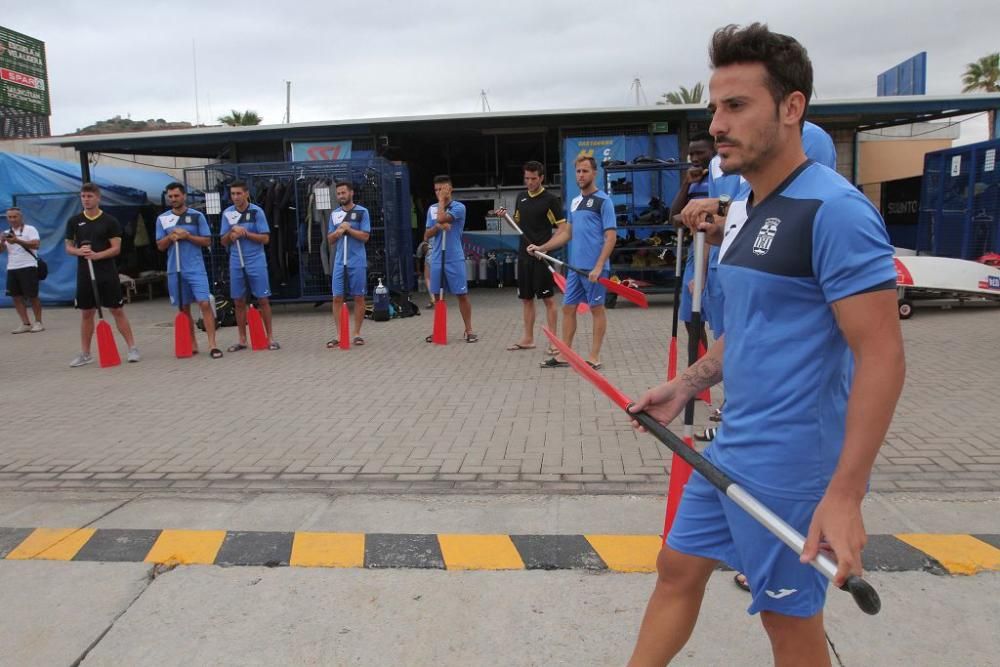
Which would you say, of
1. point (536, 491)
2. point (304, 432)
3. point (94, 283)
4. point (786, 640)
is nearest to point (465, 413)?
point (304, 432)

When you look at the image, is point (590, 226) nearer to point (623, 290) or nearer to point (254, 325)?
point (623, 290)

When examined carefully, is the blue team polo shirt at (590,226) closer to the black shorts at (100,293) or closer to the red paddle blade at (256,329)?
the red paddle blade at (256,329)

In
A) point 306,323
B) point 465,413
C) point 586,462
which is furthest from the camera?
point 306,323

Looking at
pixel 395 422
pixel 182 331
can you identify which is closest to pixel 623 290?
pixel 395 422

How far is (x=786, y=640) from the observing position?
1889mm

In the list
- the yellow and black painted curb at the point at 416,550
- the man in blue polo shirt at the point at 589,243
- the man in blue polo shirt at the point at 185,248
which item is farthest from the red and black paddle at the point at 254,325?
the yellow and black painted curb at the point at 416,550

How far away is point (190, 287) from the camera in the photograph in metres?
9.12

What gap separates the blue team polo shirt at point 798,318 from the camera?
1633mm

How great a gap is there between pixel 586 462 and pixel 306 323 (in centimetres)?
866

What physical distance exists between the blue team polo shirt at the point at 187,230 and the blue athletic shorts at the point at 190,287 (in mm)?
62

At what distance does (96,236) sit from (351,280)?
2.89m

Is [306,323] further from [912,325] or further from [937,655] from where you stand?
[937,655]

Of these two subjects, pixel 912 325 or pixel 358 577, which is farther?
pixel 912 325

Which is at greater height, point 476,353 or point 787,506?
point 787,506
